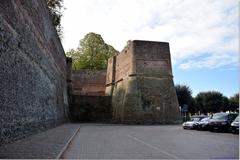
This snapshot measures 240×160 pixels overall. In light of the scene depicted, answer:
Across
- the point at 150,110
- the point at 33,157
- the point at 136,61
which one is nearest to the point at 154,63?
the point at 136,61

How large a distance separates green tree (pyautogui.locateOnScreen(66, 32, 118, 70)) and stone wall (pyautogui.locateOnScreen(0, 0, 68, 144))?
1430 inches

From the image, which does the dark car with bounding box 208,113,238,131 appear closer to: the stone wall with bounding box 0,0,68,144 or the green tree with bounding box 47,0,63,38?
the stone wall with bounding box 0,0,68,144

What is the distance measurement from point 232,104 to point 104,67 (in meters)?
26.6

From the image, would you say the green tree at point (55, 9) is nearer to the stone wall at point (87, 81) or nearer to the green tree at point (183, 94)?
the stone wall at point (87, 81)

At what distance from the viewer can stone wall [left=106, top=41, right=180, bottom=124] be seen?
34.1 metres

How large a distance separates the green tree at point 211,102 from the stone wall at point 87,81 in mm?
21276

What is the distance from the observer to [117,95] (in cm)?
3931

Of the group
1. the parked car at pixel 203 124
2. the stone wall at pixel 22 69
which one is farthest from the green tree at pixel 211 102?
the stone wall at pixel 22 69

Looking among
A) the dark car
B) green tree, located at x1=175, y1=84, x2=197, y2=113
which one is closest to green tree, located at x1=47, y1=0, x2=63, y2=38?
the dark car

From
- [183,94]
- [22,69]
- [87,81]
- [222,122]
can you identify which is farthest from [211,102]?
[22,69]

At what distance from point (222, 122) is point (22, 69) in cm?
1456

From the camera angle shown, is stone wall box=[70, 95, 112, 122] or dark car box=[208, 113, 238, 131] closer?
dark car box=[208, 113, 238, 131]

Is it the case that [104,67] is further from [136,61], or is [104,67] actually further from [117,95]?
[136,61]

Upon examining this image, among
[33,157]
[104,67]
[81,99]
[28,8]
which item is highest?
[104,67]
